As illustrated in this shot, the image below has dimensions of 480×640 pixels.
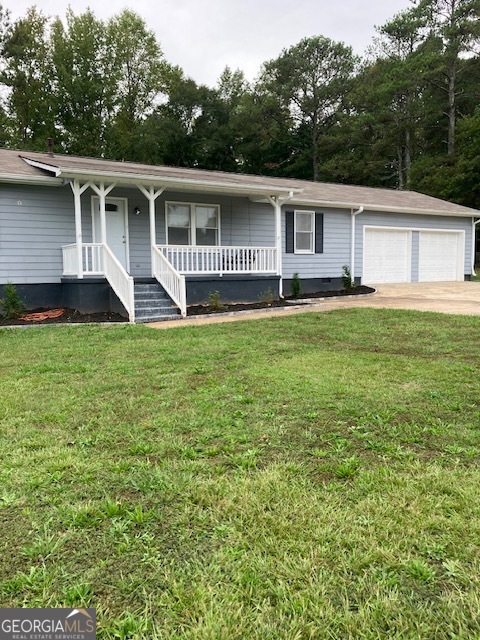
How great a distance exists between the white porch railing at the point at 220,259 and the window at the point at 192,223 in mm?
840

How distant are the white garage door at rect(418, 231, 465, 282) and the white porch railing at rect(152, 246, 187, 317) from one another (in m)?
10.5

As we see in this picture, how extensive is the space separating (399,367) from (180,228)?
28.5ft

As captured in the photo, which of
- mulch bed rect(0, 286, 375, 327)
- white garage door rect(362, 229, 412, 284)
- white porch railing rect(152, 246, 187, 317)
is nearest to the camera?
mulch bed rect(0, 286, 375, 327)

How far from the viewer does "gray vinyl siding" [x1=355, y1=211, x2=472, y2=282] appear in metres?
15.2

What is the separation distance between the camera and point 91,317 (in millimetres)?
9359

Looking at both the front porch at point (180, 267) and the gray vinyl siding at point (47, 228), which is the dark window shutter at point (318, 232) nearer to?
the front porch at point (180, 267)

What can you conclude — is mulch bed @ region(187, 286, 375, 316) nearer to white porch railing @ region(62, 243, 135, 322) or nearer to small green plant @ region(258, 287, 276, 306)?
small green plant @ region(258, 287, 276, 306)

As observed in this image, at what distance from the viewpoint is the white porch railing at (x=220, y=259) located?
1086 centimetres

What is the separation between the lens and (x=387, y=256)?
15891mm

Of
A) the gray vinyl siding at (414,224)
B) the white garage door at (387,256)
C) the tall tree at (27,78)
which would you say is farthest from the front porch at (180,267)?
the tall tree at (27,78)

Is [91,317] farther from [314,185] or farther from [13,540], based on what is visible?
[314,185]

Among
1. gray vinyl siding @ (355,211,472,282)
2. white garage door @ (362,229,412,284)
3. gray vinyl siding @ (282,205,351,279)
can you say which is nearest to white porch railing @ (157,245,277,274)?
gray vinyl siding @ (282,205,351,279)

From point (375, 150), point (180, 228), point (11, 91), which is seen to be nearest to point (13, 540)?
point (180, 228)

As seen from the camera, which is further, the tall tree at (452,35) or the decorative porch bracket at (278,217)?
the tall tree at (452,35)
